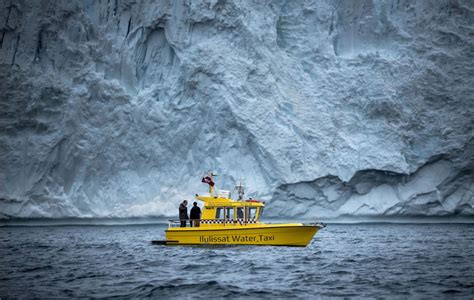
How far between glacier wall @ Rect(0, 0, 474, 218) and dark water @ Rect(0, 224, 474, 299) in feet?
22.8

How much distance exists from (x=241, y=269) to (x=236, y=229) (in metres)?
3.71

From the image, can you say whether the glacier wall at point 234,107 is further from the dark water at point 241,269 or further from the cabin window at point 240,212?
the cabin window at point 240,212

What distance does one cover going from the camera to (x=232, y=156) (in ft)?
92.7

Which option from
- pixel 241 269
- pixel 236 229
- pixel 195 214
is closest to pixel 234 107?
pixel 195 214

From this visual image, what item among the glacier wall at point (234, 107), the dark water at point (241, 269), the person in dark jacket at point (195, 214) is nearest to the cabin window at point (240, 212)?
the dark water at point (241, 269)

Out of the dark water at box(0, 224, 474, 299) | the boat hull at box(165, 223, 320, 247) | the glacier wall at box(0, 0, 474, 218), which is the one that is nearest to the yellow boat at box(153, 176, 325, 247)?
the boat hull at box(165, 223, 320, 247)

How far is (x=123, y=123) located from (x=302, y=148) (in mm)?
7640

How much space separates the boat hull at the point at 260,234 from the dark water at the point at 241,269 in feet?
0.71

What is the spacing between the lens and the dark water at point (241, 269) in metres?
10.9

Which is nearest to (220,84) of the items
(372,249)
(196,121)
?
(196,121)

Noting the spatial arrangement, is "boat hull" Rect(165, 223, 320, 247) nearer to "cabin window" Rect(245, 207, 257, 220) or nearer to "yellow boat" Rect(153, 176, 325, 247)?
"yellow boat" Rect(153, 176, 325, 247)

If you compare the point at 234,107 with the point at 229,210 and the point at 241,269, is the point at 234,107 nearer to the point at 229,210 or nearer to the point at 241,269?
the point at 229,210

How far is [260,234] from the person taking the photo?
56.2 ft

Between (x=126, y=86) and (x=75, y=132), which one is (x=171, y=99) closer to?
(x=126, y=86)
